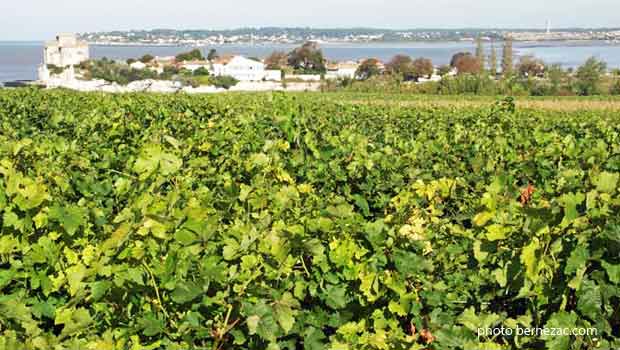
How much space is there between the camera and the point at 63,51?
12825 cm

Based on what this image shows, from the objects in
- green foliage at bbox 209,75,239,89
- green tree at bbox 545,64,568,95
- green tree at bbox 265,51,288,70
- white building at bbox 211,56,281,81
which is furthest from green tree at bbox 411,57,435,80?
green tree at bbox 265,51,288,70

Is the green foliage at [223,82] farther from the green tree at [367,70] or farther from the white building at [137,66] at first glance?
the green tree at [367,70]

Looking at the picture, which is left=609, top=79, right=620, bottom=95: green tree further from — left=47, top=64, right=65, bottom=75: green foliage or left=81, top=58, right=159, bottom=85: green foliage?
left=47, top=64, right=65, bottom=75: green foliage

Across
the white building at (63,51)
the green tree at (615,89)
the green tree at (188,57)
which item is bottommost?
the green tree at (615,89)

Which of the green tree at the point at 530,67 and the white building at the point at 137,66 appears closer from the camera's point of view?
the green tree at the point at 530,67

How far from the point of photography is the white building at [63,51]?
128250mm

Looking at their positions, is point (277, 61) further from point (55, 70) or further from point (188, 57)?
point (55, 70)

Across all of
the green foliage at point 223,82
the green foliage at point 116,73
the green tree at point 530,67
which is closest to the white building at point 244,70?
the green foliage at point 223,82

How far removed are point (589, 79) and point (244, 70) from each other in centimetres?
5879

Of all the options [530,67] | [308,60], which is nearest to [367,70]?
[308,60]

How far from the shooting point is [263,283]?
8.99 feet

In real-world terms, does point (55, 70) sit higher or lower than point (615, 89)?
higher

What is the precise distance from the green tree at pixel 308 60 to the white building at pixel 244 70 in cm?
882

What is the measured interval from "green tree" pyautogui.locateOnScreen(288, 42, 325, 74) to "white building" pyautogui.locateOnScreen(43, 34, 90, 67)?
3878 centimetres
